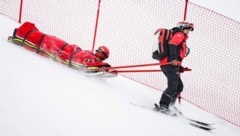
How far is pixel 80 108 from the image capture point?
207 inches

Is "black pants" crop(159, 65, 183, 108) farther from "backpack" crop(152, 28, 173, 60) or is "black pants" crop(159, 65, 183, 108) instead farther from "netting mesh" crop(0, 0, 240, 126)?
"netting mesh" crop(0, 0, 240, 126)

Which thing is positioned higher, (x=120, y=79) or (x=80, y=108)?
(x=120, y=79)

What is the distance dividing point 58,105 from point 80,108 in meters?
0.34

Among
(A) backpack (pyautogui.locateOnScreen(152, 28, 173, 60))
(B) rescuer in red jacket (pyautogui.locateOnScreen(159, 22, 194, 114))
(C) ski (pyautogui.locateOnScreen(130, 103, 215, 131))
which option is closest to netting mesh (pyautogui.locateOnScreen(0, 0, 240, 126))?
(C) ski (pyautogui.locateOnScreen(130, 103, 215, 131))

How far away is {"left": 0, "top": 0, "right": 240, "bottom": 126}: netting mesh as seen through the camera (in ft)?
29.7

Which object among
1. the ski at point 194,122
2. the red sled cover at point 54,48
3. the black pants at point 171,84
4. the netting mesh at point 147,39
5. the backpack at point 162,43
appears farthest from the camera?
the netting mesh at point 147,39

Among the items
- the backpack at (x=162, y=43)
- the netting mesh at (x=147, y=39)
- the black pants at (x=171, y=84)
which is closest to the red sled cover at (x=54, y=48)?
the backpack at (x=162, y=43)

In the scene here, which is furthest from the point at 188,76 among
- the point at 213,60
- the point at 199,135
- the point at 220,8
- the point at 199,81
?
the point at 220,8

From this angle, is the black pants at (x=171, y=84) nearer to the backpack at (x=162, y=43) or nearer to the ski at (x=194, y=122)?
the ski at (x=194, y=122)

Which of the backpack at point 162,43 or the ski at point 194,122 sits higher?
the backpack at point 162,43

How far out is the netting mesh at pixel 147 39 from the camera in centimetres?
905

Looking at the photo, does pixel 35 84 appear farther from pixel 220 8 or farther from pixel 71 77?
pixel 220 8

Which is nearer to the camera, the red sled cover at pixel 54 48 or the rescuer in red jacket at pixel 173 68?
the rescuer in red jacket at pixel 173 68

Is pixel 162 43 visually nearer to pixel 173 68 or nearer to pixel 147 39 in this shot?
pixel 173 68
